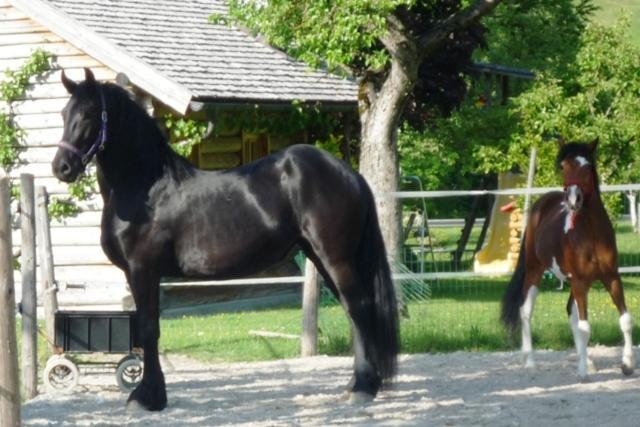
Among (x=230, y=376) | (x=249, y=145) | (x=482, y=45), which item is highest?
(x=482, y=45)

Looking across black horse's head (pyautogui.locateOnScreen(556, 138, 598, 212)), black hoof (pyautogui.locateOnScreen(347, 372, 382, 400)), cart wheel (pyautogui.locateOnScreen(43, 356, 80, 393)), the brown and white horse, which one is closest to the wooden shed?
cart wheel (pyautogui.locateOnScreen(43, 356, 80, 393))

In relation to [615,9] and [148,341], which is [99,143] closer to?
[148,341]

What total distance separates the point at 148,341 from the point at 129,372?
3.43 ft

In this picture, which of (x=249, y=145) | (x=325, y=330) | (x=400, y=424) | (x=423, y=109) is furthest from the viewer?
(x=423, y=109)

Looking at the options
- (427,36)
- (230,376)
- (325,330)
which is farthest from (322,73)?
(230,376)

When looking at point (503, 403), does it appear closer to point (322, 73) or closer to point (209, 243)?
point (209, 243)

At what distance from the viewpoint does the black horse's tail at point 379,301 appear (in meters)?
9.90

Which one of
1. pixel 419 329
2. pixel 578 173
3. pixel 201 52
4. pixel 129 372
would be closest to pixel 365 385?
pixel 129 372

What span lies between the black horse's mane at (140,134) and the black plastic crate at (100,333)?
4.48 feet

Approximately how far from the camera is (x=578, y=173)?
10.5 metres

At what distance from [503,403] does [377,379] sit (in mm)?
934

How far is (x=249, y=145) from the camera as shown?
21.4 meters

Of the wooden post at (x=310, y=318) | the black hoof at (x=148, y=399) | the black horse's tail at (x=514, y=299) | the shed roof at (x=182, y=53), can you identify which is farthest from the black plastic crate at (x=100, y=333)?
the shed roof at (x=182, y=53)

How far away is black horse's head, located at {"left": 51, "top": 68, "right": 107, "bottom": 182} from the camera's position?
9.50m
